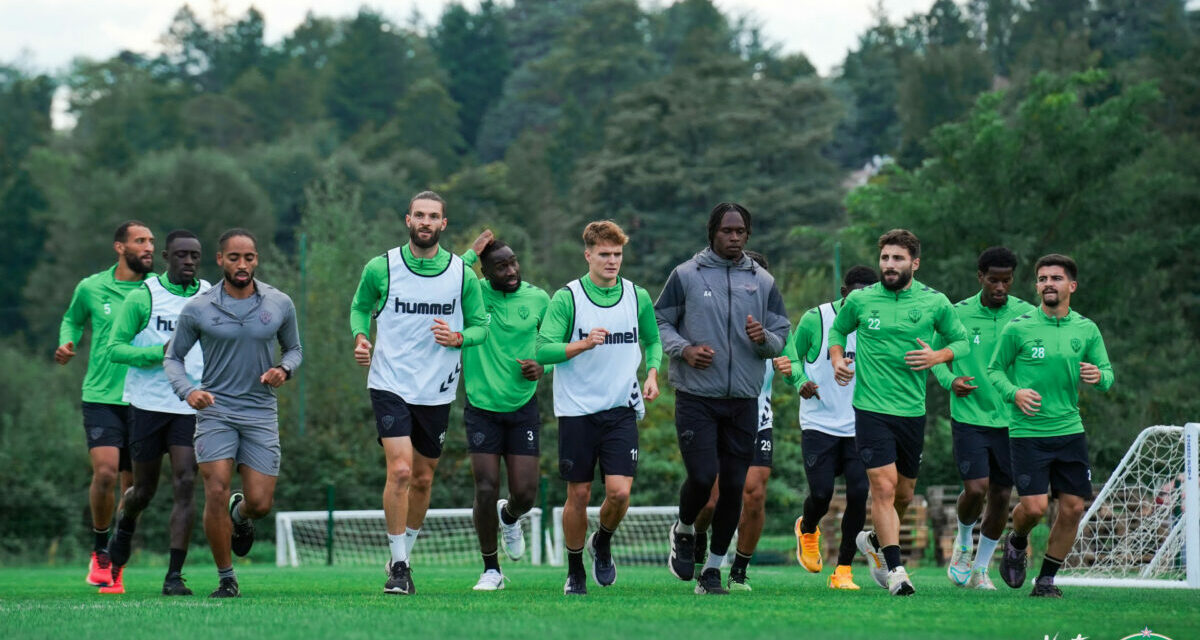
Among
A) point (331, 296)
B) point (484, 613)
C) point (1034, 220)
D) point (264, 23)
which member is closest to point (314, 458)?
point (331, 296)

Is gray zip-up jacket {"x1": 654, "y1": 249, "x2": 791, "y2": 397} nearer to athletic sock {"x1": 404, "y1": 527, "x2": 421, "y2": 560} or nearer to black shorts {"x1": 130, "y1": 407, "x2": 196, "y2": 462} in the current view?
athletic sock {"x1": 404, "y1": 527, "x2": 421, "y2": 560}

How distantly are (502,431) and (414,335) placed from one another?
99 centimetres

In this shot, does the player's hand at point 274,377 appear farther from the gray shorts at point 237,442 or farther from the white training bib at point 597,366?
the white training bib at point 597,366

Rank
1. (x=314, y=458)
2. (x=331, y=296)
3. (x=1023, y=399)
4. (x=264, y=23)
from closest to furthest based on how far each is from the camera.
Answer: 1. (x=1023, y=399)
2. (x=314, y=458)
3. (x=331, y=296)
4. (x=264, y=23)

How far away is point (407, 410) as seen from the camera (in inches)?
468

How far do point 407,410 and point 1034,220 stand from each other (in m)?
26.5

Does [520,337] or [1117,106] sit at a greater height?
[1117,106]

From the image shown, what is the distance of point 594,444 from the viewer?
37.8ft

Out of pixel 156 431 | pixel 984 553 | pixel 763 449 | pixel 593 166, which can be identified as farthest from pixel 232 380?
pixel 593 166

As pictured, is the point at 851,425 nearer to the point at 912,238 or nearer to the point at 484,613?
Answer: the point at 912,238

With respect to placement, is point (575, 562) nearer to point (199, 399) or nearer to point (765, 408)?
point (199, 399)

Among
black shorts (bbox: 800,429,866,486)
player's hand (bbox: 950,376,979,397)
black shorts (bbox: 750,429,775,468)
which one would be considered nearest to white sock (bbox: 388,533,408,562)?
black shorts (bbox: 750,429,775,468)

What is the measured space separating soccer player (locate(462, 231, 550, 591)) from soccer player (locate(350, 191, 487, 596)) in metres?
0.25

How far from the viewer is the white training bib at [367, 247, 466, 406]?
11906 mm
